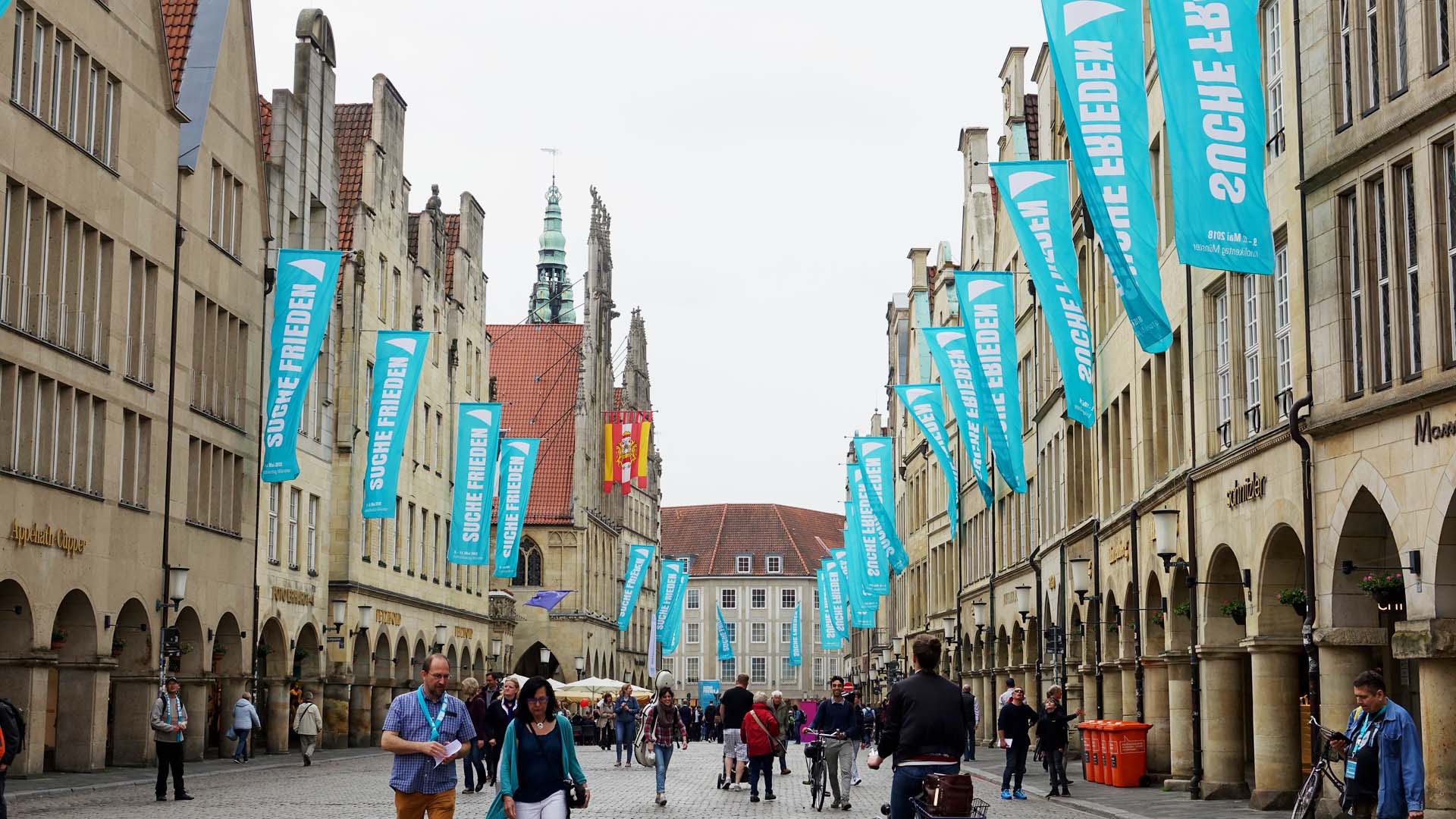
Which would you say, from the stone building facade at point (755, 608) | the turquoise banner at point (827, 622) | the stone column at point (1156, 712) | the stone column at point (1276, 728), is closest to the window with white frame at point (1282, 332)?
the stone column at point (1276, 728)

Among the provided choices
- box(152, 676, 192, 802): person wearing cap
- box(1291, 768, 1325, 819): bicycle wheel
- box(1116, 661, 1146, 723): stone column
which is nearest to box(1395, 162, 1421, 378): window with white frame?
box(1291, 768, 1325, 819): bicycle wheel

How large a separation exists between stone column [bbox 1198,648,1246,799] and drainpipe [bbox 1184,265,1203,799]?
100 mm

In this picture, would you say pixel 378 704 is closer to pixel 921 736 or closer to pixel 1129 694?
pixel 1129 694

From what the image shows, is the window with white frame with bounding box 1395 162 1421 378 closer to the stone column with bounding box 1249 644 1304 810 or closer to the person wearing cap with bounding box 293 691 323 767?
the stone column with bounding box 1249 644 1304 810

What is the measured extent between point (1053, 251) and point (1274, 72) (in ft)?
15.9

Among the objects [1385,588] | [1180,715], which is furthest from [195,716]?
[1385,588]

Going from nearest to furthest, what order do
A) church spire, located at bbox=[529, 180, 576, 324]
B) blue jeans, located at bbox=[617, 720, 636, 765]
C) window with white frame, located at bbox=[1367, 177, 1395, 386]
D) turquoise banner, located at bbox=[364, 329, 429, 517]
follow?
window with white frame, located at bbox=[1367, 177, 1395, 386] → blue jeans, located at bbox=[617, 720, 636, 765] → turquoise banner, located at bbox=[364, 329, 429, 517] → church spire, located at bbox=[529, 180, 576, 324]

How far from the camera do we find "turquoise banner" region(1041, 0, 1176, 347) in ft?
67.2

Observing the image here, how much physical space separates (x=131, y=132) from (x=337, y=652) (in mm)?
19038

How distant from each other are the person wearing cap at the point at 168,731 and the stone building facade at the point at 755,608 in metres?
107

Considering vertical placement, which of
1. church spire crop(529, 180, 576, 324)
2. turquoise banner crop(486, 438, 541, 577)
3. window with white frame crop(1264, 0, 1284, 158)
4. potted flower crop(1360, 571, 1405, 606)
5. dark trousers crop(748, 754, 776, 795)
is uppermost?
church spire crop(529, 180, 576, 324)

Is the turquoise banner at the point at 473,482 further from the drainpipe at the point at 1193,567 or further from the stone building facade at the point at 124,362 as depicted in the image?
the drainpipe at the point at 1193,567

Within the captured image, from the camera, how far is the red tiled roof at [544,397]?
8619 cm

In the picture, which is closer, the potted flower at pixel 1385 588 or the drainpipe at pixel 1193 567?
the potted flower at pixel 1385 588
